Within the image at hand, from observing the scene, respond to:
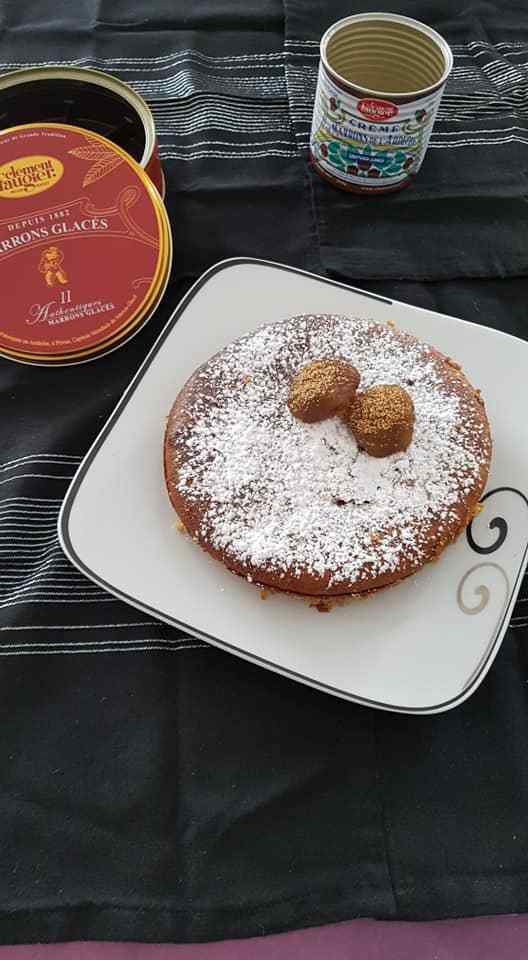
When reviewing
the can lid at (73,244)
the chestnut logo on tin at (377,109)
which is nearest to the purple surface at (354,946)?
the can lid at (73,244)

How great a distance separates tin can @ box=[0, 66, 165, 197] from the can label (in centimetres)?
25

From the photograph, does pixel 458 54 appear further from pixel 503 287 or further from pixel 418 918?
pixel 418 918

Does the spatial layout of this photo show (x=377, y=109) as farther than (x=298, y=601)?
Yes

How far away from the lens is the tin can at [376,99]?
914mm

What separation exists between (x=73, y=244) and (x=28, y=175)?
113 millimetres

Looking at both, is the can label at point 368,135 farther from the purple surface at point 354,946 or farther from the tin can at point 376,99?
the purple surface at point 354,946

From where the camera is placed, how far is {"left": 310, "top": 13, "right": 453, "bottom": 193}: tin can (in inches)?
36.0

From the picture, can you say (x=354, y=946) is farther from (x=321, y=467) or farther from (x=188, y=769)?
(x=321, y=467)

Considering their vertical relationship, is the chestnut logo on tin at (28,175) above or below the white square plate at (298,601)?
above

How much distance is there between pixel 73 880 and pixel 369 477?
52 centimetres

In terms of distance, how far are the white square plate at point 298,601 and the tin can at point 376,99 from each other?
356mm

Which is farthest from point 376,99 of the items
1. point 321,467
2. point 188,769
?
point 188,769

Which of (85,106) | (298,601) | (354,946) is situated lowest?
(354,946)

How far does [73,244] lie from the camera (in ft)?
2.87
